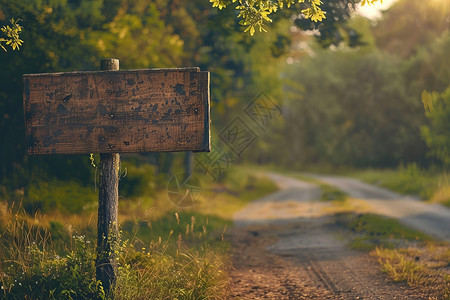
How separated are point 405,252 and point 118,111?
6199 millimetres

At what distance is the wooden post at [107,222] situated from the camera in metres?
5.31

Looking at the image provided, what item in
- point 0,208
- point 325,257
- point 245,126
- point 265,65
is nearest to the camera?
point 0,208

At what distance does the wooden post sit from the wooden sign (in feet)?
0.91

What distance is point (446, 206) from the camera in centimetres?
1588

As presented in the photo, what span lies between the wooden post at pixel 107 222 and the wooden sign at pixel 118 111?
276 millimetres

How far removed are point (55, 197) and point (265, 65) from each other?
1376 centimetres

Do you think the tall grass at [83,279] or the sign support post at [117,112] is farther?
the tall grass at [83,279]

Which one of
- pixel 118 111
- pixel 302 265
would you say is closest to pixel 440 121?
pixel 302 265

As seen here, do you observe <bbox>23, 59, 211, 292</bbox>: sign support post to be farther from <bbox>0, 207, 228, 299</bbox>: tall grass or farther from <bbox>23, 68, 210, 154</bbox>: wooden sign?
<bbox>0, 207, 228, 299</bbox>: tall grass

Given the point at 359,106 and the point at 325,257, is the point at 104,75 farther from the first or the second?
the point at 359,106

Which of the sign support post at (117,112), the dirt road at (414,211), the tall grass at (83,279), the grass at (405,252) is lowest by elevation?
the dirt road at (414,211)

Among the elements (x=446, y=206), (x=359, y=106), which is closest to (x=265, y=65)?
(x=446, y=206)

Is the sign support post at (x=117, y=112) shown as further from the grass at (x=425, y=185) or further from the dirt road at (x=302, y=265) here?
the grass at (x=425, y=185)

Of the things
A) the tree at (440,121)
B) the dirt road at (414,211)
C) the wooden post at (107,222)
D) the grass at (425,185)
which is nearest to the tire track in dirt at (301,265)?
the wooden post at (107,222)
